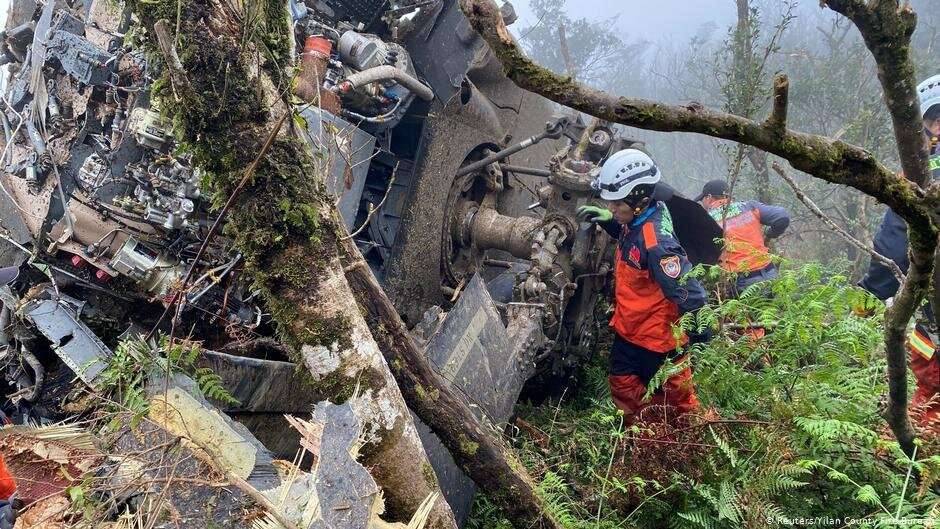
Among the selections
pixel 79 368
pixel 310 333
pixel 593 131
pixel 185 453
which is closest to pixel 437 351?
pixel 310 333

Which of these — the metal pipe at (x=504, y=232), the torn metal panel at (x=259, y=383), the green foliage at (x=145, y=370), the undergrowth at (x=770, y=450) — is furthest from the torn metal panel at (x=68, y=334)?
the metal pipe at (x=504, y=232)

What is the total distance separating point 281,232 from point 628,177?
96.9 inches

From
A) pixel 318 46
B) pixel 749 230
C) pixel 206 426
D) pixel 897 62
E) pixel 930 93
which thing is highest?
pixel 930 93

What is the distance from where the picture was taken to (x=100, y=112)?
391 centimetres

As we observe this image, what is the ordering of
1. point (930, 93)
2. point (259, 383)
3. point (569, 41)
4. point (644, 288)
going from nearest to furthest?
1. point (259, 383)
2. point (930, 93)
3. point (644, 288)
4. point (569, 41)

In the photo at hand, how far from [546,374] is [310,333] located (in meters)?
2.67

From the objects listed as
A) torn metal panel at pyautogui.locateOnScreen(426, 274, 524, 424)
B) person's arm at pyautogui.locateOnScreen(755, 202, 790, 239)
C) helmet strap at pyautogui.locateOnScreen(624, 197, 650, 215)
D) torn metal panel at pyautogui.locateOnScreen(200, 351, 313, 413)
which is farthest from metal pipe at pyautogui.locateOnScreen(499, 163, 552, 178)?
torn metal panel at pyautogui.locateOnScreen(200, 351, 313, 413)

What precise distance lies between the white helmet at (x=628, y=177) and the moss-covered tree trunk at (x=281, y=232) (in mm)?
2233

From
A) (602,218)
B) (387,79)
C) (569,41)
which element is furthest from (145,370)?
(569,41)

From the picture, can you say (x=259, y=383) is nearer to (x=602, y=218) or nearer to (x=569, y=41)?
(x=602, y=218)

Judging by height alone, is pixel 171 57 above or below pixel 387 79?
below

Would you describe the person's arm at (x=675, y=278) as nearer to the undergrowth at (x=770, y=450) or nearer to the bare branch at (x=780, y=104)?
the undergrowth at (x=770, y=450)

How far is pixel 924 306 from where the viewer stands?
121 inches

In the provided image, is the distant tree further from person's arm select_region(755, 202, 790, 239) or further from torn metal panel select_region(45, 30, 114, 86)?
torn metal panel select_region(45, 30, 114, 86)
